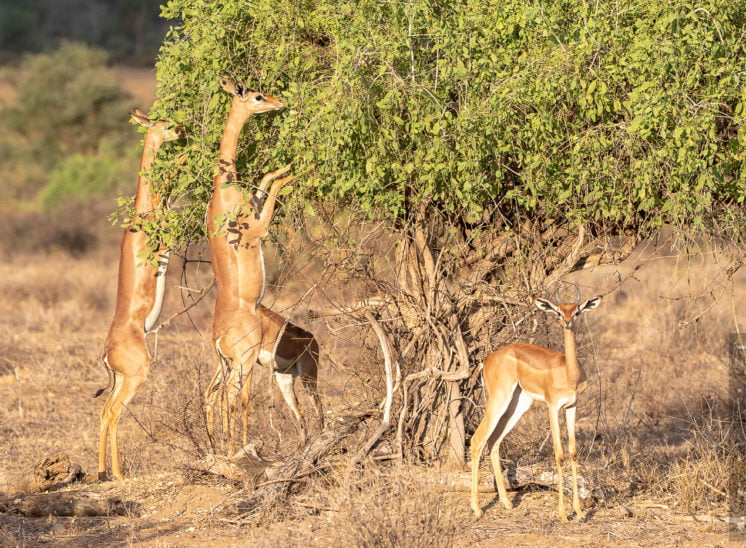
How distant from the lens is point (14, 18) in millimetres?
52156

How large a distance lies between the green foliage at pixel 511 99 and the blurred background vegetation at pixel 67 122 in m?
8.95

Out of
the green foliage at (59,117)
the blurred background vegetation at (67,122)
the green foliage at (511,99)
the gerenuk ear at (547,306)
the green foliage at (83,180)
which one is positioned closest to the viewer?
the green foliage at (511,99)

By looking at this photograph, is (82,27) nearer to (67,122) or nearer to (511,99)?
(67,122)

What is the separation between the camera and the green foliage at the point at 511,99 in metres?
6.22

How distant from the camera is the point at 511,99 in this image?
6316 millimetres

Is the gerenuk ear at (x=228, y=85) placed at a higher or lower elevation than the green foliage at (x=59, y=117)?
lower

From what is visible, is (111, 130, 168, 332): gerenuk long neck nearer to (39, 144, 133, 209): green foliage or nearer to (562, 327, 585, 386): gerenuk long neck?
(562, 327, 585, 386): gerenuk long neck

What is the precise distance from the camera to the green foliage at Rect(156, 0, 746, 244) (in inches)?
245

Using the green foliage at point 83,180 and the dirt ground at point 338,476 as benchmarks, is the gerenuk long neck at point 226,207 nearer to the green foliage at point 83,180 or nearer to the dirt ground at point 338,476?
the dirt ground at point 338,476

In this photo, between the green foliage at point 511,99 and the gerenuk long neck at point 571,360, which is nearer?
the green foliage at point 511,99

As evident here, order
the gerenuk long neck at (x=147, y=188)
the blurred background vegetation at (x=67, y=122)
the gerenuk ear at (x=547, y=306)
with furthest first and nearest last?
1. the blurred background vegetation at (x=67, y=122)
2. the gerenuk long neck at (x=147, y=188)
3. the gerenuk ear at (x=547, y=306)

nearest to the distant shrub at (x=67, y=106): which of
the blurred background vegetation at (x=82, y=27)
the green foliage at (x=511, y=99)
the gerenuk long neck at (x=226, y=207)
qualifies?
the blurred background vegetation at (x=82, y=27)

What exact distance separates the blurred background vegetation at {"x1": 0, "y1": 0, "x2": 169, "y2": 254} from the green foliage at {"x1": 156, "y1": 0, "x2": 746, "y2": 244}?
895 cm

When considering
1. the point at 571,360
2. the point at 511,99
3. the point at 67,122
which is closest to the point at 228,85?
the point at 511,99
